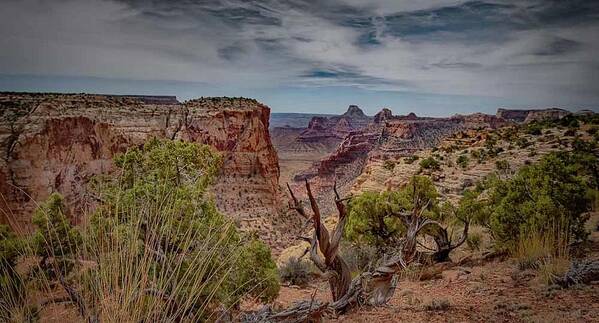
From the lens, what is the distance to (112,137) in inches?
1406

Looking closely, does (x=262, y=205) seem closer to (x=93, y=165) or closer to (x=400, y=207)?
(x=93, y=165)

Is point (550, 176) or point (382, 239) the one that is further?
point (382, 239)

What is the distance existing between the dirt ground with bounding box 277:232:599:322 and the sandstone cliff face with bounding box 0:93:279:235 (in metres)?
19.8

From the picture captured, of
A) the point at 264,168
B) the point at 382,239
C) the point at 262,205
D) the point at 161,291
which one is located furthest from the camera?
the point at 264,168

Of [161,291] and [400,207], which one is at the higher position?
[161,291]

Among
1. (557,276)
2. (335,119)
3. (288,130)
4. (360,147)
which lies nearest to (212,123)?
(557,276)

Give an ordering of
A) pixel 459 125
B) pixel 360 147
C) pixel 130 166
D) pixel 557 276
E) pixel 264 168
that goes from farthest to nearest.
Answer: pixel 360 147, pixel 459 125, pixel 264 168, pixel 130 166, pixel 557 276

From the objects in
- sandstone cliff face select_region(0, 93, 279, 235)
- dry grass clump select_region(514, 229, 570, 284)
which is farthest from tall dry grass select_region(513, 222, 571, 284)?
sandstone cliff face select_region(0, 93, 279, 235)

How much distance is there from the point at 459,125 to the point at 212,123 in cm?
5439

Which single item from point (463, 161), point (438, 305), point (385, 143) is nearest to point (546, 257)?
point (438, 305)

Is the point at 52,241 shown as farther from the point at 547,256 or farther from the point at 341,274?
the point at 547,256

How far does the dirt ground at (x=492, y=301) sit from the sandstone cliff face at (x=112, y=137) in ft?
65.1

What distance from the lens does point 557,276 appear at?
4.46m

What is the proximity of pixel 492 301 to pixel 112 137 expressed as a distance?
37169 millimetres
